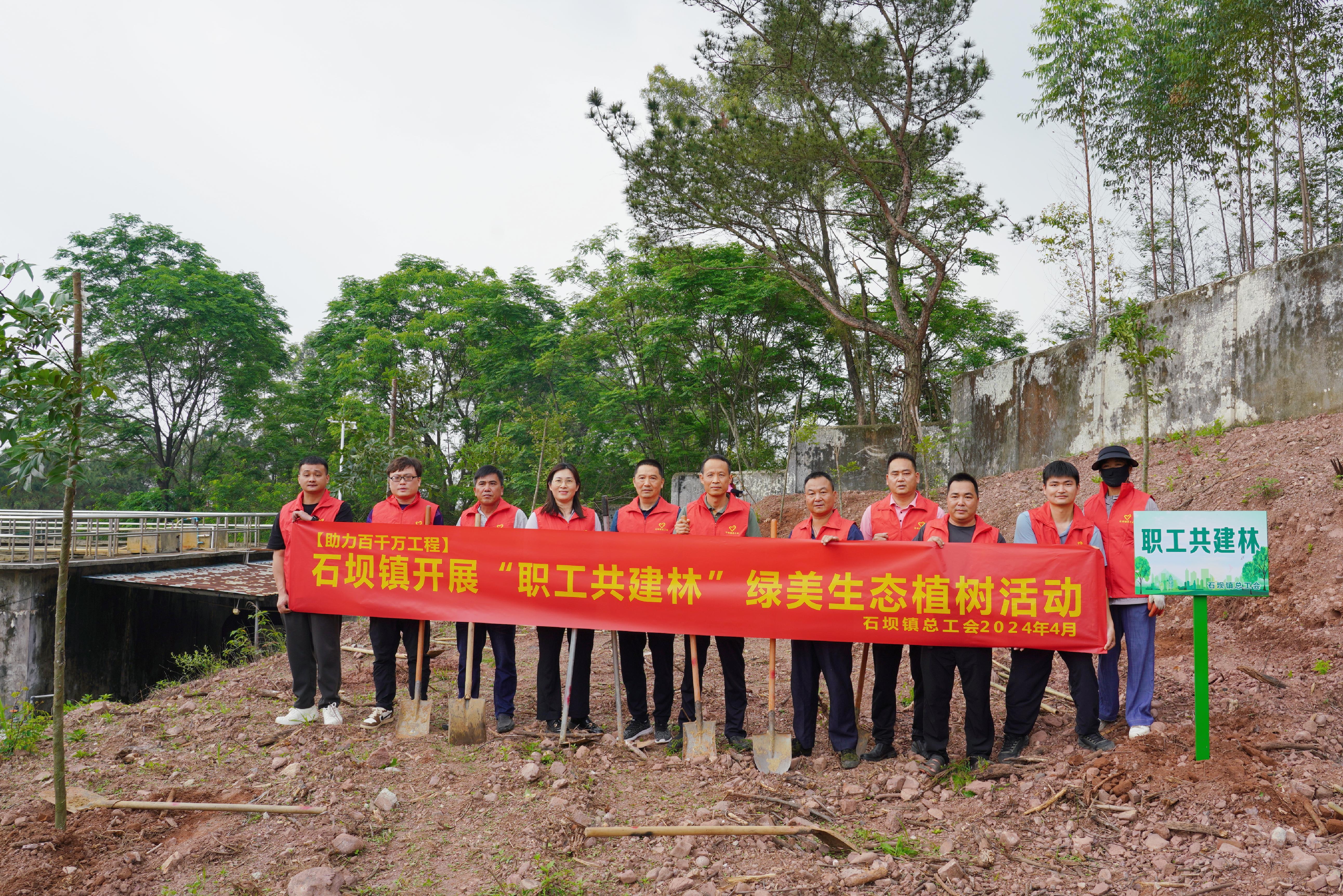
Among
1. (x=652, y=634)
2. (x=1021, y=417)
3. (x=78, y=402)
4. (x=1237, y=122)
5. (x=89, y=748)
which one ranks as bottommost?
(x=89, y=748)

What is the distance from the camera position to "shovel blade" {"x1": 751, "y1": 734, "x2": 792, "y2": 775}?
13.2 feet

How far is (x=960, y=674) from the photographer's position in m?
4.00

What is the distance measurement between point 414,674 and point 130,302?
901 inches

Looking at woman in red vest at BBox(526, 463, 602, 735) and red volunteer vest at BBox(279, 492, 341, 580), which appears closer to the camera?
woman in red vest at BBox(526, 463, 602, 735)

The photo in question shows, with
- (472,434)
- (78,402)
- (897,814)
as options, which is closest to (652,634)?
(897,814)

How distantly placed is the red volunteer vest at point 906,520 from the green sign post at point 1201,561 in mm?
1029

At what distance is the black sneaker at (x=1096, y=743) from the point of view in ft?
12.7

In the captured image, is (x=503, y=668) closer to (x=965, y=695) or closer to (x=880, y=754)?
(x=880, y=754)

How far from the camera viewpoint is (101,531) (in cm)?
1469

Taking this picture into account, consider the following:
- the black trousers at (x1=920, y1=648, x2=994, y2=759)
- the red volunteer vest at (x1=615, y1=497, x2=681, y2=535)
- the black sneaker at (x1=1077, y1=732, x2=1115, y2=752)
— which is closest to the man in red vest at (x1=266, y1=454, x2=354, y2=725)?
the red volunteer vest at (x1=615, y1=497, x2=681, y2=535)

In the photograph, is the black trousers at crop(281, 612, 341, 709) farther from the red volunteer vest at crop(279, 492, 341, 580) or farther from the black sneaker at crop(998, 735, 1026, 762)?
the black sneaker at crop(998, 735, 1026, 762)

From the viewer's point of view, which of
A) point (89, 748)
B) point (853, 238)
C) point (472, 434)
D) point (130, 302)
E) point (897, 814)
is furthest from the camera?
point (472, 434)

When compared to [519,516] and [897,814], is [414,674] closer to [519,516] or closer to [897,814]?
[519,516]

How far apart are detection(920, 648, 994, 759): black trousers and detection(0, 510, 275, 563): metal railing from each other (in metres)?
10.7
